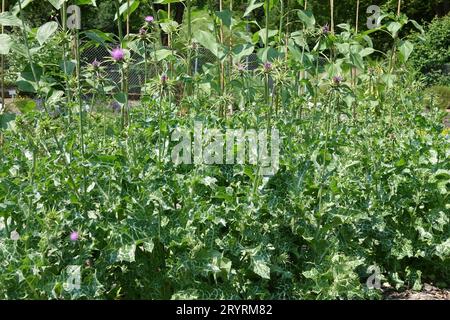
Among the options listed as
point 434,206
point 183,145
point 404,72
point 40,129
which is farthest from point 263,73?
point 404,72

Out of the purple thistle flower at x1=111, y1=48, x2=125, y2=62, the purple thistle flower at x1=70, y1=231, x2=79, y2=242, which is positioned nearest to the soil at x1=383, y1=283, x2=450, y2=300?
the purple thistle flower at x1=70, y1=231, x2=79, y2=242

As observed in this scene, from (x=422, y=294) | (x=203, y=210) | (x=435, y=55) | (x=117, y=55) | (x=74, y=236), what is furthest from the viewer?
(x=435, y=55)

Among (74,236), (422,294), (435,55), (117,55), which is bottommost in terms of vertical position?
(422,294)

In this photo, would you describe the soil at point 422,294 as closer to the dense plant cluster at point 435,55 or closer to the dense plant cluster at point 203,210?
the dense plant cluster at point 203,210

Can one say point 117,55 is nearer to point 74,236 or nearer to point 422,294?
point 74,236

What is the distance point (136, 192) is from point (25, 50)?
2.29 feet

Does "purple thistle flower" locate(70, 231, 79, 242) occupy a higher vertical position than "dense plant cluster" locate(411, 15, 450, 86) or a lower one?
lower

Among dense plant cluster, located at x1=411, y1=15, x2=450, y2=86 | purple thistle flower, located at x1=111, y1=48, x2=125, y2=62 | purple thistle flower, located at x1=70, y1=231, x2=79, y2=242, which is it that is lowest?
purple thistle flower, located at x1=70, y1=231, x2=79, y2=242

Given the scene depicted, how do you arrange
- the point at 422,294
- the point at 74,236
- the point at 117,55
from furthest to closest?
the point at 422,294 < the point at 117,55 < the point at 74,236

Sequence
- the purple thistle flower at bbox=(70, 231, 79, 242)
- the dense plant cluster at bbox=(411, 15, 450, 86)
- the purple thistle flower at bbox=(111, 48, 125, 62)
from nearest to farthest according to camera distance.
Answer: the purple thistle flower at bbox=(70, 231, 79, 242) → the purple thistle flower at bbox=(111, 48, 125, 62) → the dense plant cluster at bbox=(411, 15, 450, 86)

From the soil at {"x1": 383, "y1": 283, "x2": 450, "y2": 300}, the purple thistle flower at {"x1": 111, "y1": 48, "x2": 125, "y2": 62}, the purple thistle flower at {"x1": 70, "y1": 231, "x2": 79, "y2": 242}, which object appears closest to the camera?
the purple thistle flower at {"x1": 70, "y1": 231, "x2": 79, "y2": 242}

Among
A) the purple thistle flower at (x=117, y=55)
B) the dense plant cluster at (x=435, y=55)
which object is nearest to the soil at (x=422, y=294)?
the purple thistle flower at (x=117, y=55)

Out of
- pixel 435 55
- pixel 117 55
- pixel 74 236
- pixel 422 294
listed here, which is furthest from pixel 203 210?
pixel 435 55

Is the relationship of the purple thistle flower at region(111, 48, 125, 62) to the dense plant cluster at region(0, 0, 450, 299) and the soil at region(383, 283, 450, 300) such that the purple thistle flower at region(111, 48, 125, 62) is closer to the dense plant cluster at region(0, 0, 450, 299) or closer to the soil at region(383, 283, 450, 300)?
the dense plant cluster at region(0, 0, 450, 299)
